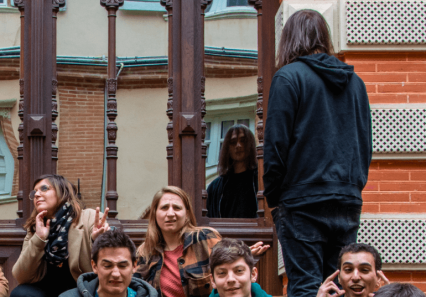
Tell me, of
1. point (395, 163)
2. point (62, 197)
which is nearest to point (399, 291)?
point (395, 163)

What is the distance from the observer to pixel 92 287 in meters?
3.49

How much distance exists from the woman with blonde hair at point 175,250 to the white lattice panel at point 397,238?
3.46 ft

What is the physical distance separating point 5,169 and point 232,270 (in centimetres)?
1477

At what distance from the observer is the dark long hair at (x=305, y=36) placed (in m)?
3.39

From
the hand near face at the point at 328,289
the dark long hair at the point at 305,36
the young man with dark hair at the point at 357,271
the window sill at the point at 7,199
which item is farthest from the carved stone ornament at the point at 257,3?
the window sill at the point at 7,199

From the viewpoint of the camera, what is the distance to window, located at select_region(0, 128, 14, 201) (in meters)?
16.8

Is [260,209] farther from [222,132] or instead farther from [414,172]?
[222,132]

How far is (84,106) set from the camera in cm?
1638

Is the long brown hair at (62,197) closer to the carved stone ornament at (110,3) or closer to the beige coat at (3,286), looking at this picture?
the beige coat at (3,286)

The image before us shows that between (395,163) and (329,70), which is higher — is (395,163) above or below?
below

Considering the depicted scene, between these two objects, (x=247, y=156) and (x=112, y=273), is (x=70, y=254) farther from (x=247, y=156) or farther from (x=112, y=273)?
(x=247, y=156)

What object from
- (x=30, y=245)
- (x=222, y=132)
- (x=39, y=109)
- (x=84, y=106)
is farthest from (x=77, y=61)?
(x=30, y=245)

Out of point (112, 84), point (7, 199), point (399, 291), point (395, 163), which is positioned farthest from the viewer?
point (7, 199)

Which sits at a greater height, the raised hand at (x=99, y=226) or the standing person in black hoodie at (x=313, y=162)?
the standing person in black hoodie at (x=313, y=162)
